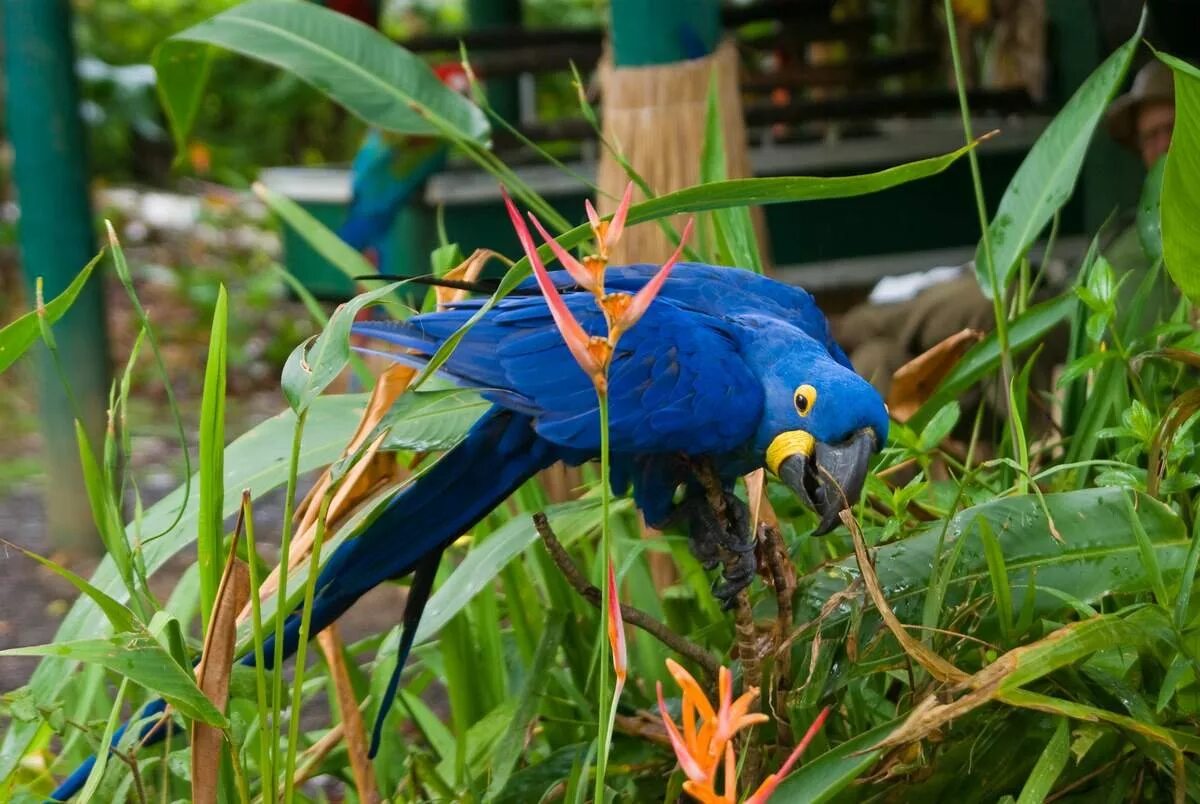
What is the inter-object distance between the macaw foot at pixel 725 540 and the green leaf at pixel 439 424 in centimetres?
17

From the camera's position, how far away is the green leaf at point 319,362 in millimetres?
600

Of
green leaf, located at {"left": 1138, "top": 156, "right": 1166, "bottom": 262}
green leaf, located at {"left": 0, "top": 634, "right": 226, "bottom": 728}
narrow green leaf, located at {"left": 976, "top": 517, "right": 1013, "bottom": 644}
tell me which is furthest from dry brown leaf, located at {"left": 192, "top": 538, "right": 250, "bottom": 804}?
green leaf, located at {"left": 1138, "top": 156, "right": 1166, "bottom": 262}

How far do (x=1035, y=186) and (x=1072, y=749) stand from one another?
463 millimetres

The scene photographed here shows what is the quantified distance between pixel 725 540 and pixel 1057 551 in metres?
0.21

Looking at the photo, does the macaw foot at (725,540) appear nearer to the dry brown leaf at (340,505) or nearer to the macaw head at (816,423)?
the macaw head at (816,423)

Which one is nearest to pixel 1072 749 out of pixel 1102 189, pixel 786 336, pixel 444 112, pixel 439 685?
pixel 786 336

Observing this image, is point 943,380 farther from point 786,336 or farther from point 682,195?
point 682,195

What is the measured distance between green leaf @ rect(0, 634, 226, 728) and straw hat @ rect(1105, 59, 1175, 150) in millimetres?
1129

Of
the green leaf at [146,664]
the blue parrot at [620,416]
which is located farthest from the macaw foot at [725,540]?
the green leaf at [146,664]

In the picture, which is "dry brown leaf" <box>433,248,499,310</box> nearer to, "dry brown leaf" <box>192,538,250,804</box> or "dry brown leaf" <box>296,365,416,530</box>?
"dry brown leaf" <box>296,365,416,530</box>

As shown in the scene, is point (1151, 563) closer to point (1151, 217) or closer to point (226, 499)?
point (1151, 217)

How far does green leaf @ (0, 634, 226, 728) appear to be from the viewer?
65cm

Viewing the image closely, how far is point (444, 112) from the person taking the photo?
1062 millimetres

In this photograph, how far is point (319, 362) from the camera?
61cm
